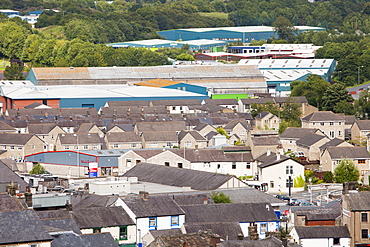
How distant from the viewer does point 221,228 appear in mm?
33125

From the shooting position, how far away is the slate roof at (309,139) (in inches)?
2596

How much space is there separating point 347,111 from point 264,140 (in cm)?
2578

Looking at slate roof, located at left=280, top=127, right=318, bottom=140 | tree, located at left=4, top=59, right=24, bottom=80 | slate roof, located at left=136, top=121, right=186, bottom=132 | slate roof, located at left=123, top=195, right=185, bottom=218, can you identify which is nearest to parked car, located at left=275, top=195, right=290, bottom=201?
slate roof, located at left=123, top=195, right=185, bottom=218

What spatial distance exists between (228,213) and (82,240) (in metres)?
10.7

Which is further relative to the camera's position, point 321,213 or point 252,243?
point 321,213

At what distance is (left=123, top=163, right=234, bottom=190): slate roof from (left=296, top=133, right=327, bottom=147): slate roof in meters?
15.9

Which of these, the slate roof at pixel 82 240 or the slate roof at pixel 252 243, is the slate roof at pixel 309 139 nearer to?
the slate roof at pixel 252 243

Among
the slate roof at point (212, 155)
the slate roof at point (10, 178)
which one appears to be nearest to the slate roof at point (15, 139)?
the slate roof at point (212, 155)

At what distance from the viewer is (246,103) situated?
90.0 m

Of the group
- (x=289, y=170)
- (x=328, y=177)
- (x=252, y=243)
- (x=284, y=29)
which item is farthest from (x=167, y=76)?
(x=252, y=243)

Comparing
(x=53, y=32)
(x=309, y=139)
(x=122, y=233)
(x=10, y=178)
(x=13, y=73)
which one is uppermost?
(x=53, y=32)

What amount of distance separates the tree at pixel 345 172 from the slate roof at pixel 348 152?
2205mm

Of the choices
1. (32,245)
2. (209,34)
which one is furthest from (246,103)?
(209,34)

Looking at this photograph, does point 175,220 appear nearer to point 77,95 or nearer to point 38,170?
point 38,170
